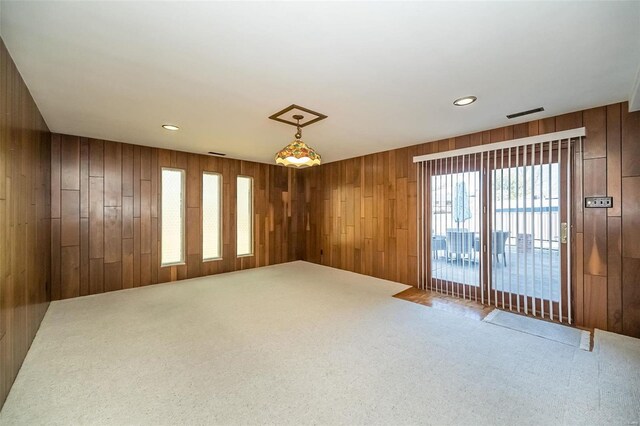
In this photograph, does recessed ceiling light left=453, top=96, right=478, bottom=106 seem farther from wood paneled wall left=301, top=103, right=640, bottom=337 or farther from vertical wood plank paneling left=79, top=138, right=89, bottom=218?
vertical wood plank paneling left=79, top=138, right=89, bottom=218

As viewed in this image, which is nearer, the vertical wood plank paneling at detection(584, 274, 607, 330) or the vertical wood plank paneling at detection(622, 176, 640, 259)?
the vertical wood plank paneling at detection(622, 176, 640, 259)

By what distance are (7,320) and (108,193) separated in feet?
9.26

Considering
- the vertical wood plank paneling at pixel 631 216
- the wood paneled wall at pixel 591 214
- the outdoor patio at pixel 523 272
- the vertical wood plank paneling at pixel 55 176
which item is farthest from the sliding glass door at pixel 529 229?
the vertical wood plank paneling at pixel 55 176

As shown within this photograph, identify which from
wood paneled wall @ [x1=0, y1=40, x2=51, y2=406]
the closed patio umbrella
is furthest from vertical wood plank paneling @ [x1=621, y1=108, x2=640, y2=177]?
wood paneled wall @ [x1=0, y1=40, x2=51, y2=406]

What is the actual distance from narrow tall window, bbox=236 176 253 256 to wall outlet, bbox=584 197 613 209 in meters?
5.35

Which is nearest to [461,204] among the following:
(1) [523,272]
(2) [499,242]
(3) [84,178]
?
(2) [499,242]

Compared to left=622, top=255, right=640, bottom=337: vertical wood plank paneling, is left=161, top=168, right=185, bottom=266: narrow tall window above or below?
above

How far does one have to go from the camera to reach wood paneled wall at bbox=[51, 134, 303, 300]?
153 inches

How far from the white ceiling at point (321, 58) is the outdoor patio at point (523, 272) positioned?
1644 mm

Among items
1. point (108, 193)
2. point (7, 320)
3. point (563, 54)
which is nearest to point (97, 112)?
point (108, 193)

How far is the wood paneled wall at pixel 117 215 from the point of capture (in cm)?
388

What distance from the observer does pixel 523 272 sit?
128 inches

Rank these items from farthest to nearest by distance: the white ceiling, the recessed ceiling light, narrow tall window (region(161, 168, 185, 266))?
narrow tall window (region(161, 168, 185, 266)), the recessed ceiling light, the white ceiling

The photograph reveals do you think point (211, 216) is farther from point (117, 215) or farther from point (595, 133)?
point (595, 133)
